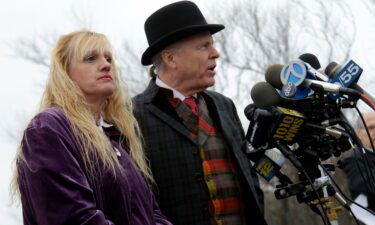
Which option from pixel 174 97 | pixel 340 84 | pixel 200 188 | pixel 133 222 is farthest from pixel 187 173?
pixel 340 84

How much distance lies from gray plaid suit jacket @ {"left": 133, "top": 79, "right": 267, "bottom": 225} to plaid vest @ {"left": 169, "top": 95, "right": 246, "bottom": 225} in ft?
0.12

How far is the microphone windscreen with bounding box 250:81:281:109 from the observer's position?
11.5 feet

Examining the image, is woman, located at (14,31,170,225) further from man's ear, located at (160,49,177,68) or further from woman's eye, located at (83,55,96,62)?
man's ear, located at (160,49,177,68)

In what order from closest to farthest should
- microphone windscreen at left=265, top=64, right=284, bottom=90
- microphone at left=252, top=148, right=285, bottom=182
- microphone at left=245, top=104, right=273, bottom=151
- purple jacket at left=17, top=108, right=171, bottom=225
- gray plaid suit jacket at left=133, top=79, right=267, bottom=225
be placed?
1. purple jacket at left=17, top=108, right=171, bottom=225
2. microphone at left=245, top=104, right=273, bottom=151
3. microphone at left=252, top=148, right=285, bottom=182
4. microphone windscreen at left=265, top=64, right=284, bottom=90
5. gray plaid suit jacket at left=133, top=79, right=267, bottom=225

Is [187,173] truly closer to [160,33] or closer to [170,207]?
[170,207]

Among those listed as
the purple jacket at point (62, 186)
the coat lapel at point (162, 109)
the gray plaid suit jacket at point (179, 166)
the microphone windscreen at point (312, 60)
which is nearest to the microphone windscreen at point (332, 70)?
the microphone windscreen at point (312, 60)

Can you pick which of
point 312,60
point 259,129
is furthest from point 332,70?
point 259,129

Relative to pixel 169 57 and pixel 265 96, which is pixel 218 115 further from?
pixel 265 96

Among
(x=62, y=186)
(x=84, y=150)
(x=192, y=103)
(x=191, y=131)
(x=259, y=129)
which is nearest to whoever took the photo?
(x=62, y=186)

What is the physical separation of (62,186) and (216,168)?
4.55 ft

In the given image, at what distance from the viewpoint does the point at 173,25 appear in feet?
14.6

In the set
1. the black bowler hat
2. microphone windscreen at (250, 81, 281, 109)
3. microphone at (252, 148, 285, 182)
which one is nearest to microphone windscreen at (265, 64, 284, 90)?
microphone windscreen at (250, 81, 281, 109)

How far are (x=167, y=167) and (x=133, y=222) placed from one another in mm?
890

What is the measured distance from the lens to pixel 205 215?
4.02 meters
